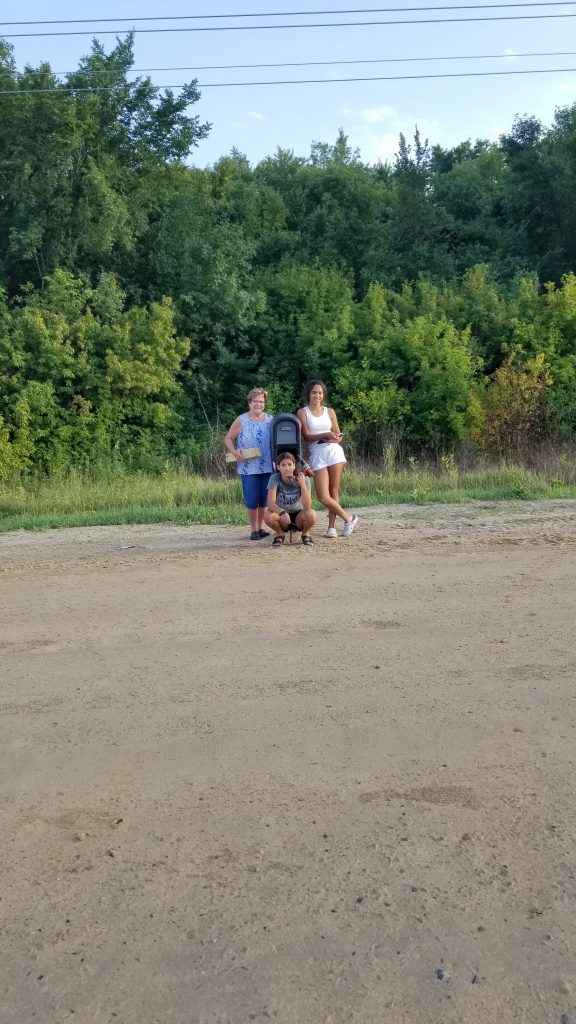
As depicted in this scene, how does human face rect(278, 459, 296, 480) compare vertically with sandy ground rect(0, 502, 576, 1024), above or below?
above

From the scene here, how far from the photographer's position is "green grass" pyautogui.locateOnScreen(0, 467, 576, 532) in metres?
12.8

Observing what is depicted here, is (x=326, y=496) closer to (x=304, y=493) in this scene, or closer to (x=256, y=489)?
(x=304, y=493)

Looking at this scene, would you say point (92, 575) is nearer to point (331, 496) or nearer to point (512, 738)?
point (331, 496)

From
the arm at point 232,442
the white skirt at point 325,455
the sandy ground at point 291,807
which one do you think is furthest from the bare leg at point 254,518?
the sandy ground at point 291,807

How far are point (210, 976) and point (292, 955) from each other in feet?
0.93

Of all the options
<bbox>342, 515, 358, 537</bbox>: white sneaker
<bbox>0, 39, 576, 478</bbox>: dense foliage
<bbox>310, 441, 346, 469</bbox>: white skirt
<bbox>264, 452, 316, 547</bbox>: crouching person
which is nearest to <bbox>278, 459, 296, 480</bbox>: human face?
<bbox>264, 452, 316, 547</bbox>: crouching person

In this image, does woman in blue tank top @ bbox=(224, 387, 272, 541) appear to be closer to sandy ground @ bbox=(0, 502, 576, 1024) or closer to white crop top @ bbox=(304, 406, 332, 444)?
white crop top @ bbox=(304, 406, 332, 444)

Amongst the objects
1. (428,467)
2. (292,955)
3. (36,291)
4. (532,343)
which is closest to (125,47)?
(36,291)

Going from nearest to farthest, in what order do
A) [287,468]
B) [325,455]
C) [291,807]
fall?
[291,807] → [287,468] → [325,455]

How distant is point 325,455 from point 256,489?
88cm

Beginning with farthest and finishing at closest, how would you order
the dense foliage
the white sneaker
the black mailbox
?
the dense foliage < the white sneaker < the black mailbox

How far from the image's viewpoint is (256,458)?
10484 millimetres

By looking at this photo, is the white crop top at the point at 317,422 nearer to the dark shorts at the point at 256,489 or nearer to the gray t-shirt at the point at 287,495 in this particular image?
the dark shorts at the point at 256,489

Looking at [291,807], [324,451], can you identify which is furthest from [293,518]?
[291,807]
